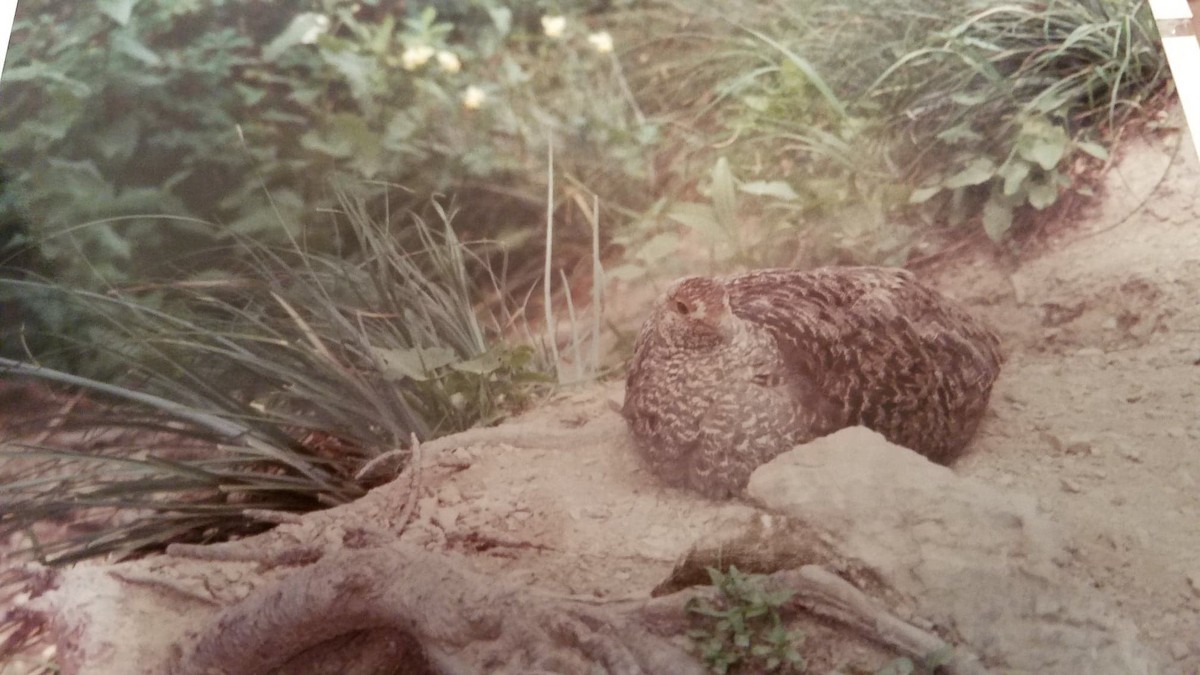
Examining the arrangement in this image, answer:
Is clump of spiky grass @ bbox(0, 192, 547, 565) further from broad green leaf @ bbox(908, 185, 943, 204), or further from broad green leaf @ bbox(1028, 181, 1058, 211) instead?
broad green leaf @ bbox(1028, 181, 1058, 211)

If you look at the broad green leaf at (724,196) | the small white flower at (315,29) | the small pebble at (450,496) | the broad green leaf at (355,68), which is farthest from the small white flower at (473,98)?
the small pebble at (450,496)

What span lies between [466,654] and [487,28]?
97 centimetres

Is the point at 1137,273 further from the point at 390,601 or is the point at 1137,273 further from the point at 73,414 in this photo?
the point at 73,414

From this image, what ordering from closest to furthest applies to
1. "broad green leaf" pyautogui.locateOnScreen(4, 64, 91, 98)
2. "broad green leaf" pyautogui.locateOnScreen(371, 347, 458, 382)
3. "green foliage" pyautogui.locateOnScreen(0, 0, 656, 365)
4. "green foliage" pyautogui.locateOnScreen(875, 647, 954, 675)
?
"green foliage" pyautogui.locateOnScreen(875, 647, 954, 675) → "broad green leaf" pyautogui.locateOnScreen(371, 347, 458, 382) → "green foliage" pyautogui.locateOnScreen(0, 0, 656, 365) → "broad green leaf" pyautogui.locateOnScreen(4, 64, 91, 98)

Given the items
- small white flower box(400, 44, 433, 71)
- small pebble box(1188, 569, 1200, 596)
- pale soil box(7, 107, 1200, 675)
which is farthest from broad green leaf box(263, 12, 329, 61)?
small pebble box(1188, 569, 1200, 596)

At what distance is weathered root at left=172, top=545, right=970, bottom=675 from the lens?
1097 millimetres

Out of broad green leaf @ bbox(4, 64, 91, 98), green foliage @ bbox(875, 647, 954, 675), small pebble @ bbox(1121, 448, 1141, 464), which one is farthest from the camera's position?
broad green leaf @ bbox(4, 64, 91, 98)

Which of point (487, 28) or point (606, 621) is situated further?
point (487, 28)

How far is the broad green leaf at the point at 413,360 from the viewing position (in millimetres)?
1352

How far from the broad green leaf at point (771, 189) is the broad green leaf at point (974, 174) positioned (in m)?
0.21

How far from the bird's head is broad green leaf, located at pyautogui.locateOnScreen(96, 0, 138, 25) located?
39.8 inches

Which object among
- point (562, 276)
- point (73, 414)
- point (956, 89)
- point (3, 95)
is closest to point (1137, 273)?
point (956, 89)

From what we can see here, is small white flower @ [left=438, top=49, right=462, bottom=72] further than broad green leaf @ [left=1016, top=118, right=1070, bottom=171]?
Yes

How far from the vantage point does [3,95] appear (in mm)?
1604
